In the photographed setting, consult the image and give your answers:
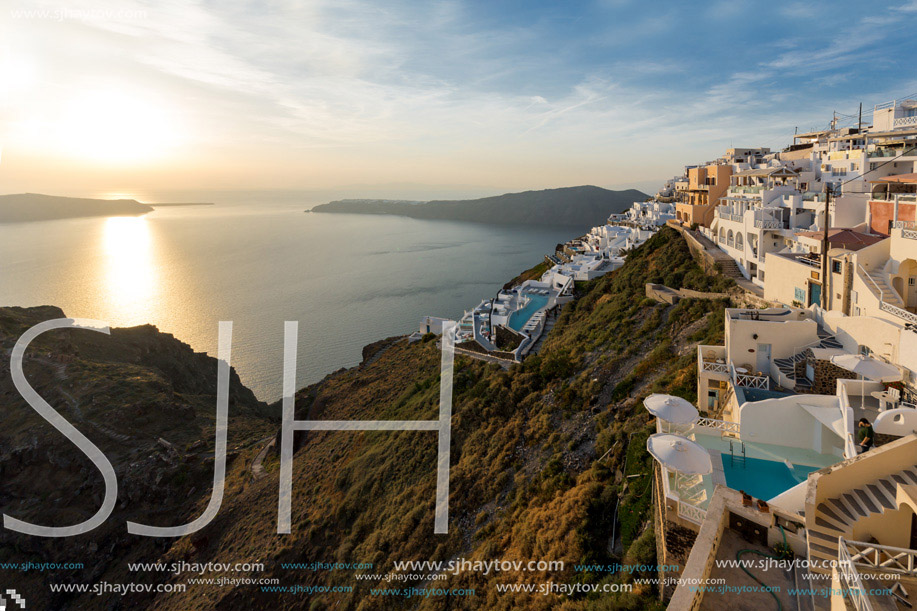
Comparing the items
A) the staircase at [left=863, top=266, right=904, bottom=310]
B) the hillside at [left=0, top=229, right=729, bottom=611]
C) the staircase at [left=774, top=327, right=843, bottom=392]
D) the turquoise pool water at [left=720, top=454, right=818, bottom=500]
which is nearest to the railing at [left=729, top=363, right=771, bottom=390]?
the staircase at [left=774, top=327, right=843, bottom=392]

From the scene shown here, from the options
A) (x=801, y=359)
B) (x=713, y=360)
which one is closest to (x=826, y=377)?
(x=801, y=359)

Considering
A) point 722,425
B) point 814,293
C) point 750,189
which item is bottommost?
point 722,425

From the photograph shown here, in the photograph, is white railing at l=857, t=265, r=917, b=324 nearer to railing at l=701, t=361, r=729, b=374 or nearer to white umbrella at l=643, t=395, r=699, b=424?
railing at l=701, t=361, r=729, b=374

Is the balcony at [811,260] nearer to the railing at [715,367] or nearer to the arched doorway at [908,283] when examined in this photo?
the arched doorway at [908,283]

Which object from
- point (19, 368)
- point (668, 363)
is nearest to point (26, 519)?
point (19, 368)

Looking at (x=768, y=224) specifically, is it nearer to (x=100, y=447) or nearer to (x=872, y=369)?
(x=872, y=369)

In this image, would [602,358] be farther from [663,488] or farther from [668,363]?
[663,488]
